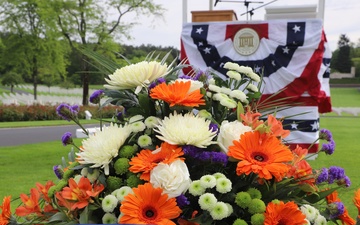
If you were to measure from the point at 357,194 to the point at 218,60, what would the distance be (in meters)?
5.95

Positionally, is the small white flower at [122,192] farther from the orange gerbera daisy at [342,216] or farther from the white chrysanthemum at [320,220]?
the orange gerbera daisy at [342,216]

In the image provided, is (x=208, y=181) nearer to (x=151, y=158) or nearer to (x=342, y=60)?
(x=151, y=158)

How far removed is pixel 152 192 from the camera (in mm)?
1201

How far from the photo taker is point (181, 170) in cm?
125

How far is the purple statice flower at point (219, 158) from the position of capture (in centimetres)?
130

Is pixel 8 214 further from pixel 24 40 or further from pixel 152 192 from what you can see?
pixel 24 40

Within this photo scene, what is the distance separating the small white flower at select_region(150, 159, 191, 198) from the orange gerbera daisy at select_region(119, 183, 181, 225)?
0.10 ft

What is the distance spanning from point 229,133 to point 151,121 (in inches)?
10.1

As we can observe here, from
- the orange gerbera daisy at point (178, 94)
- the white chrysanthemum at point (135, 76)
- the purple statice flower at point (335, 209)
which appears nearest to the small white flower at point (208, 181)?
the orange gerbera daisy at point (178, 94)

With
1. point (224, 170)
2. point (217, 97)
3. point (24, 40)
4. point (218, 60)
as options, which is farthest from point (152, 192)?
point (24, 40)

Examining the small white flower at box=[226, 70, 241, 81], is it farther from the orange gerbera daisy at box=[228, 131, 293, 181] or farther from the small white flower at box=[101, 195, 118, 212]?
the small white flower at box=[101, 195, 118, 212]

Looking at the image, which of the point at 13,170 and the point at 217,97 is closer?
the point at 217,97

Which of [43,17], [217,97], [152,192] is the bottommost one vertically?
[152,192]

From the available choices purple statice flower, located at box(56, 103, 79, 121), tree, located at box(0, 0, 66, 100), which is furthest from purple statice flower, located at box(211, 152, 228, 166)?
tree, located at box(0, 0, 66, 100)
